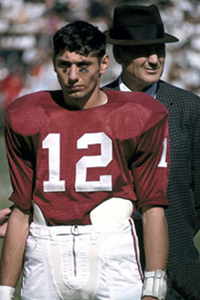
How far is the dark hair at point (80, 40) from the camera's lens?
3631mm

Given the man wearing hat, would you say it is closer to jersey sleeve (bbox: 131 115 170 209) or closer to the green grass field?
jersey sleeve (bbox: 131 115 170 209)

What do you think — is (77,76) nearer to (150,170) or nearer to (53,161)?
(53,161)

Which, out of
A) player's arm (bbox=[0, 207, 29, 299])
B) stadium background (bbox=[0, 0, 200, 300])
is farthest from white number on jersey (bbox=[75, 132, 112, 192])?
stadium background (bbox=[0, 0, 200, 300])

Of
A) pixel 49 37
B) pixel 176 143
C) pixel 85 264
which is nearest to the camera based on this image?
pixel 85 264

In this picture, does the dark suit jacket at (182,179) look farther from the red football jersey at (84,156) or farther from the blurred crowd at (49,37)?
the blurred crowd at (49,37)

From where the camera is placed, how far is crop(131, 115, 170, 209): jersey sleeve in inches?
143

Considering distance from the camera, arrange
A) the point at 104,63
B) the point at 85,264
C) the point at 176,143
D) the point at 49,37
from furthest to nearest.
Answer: the point at 49,37 → the point at 176,143 → the point at 104,63 → the point at 85,264

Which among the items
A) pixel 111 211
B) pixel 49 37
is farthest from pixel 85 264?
pixel 49 37

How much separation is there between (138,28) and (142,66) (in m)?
0.33

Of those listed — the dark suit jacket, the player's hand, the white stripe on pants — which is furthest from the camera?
the dark suit jacket

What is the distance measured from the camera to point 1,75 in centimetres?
1152

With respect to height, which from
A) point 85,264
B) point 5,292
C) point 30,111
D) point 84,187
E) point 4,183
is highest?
point 30,111

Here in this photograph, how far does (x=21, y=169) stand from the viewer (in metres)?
3.69

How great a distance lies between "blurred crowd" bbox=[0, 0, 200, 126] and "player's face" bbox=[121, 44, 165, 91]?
6151mm
